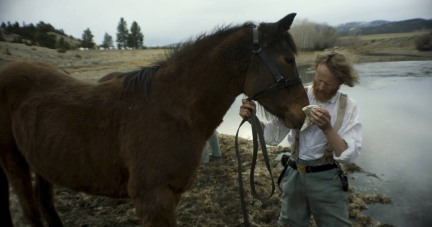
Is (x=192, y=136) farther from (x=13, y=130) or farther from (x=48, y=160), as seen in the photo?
(x=13, y=130)

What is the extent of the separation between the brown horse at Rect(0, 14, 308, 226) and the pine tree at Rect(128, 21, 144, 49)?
3970 centimetres

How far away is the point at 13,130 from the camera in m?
1.90

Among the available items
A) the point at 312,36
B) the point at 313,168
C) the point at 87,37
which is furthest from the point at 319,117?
the point at 312,36

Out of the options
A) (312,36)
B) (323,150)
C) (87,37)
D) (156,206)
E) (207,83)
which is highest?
(87,37)

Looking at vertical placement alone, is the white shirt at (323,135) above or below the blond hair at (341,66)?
below

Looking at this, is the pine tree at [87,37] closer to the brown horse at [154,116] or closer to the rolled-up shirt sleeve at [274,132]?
the brown horse at [154,116]

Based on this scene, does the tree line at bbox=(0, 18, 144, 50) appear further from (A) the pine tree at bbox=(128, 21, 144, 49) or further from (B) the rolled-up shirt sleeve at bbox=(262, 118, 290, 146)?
(B) the rolled-up shirt sleeve at bbox=(262, 118, 290, 146)

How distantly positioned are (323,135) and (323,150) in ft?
0.44

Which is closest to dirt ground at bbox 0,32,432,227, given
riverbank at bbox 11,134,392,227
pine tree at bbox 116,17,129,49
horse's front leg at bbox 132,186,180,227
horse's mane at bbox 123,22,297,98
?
riverbank at bbox 11,134,392,227

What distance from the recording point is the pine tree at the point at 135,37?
124 ft

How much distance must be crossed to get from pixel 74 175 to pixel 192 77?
1.20 metres

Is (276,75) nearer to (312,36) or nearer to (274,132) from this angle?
(274,132)

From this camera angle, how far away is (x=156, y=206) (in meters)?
1.44

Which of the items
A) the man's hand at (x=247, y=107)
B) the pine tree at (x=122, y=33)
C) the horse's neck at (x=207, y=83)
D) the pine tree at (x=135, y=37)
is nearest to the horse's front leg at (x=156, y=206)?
the horse's neck at (x=207, y=83)
